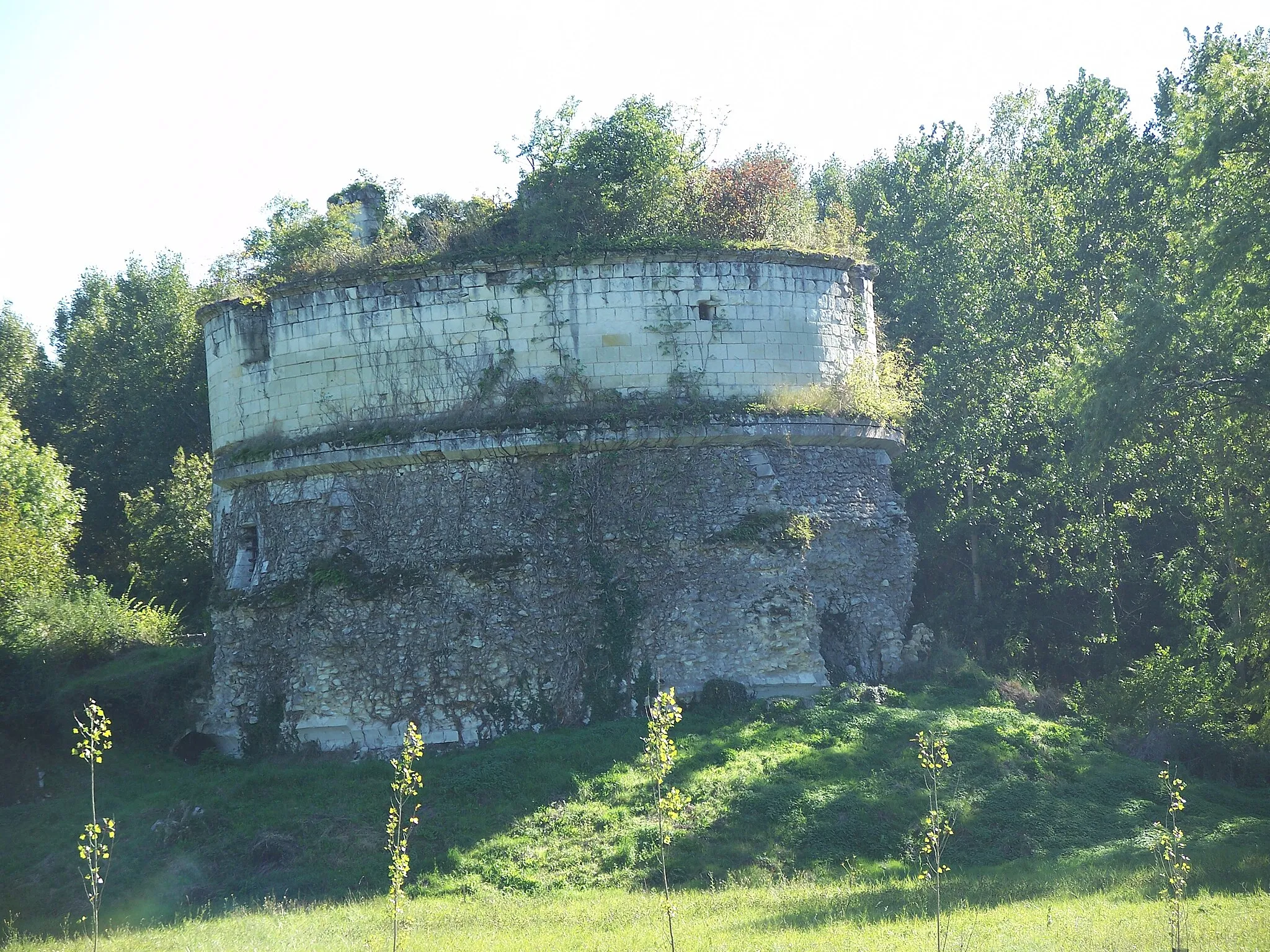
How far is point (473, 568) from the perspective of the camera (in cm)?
1667

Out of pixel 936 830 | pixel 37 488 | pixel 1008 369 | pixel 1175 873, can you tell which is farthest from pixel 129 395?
pixel 1175 873

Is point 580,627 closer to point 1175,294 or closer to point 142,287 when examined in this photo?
point 1175,294

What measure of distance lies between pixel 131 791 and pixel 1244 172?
53.1 feet

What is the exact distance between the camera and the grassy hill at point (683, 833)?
1259 cm

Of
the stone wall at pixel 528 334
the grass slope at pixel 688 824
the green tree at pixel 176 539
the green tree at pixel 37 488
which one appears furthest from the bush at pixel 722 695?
the green tree at pixel 37 488

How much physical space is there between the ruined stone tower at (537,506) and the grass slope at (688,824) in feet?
3.08

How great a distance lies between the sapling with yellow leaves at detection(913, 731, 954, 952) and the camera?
1012cm

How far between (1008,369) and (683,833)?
13380 mm

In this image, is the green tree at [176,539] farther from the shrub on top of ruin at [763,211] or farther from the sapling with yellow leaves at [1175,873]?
the sapling with yellow leaves at [1175,873]

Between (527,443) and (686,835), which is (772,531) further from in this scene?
(686,835)

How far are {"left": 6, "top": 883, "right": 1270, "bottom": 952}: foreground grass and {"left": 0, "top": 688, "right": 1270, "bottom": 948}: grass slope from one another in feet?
0.30

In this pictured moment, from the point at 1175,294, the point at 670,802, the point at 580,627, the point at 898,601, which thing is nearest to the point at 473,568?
the point at 580,627

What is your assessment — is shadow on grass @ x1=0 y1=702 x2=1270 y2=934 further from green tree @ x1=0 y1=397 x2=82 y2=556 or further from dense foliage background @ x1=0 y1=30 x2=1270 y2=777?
green tree @ x1=0 y1=397 x2=82 y2=556

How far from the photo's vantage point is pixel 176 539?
76.0ft
